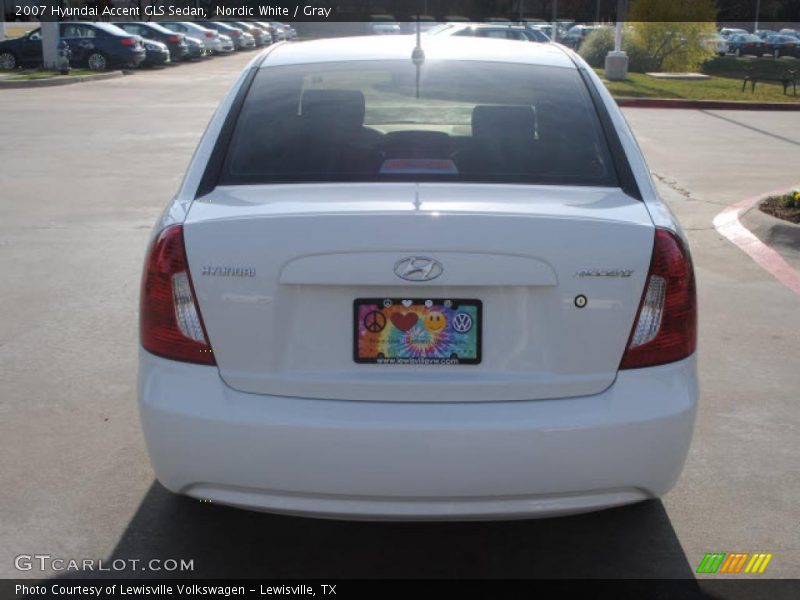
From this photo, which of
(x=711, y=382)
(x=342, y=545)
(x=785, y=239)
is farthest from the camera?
(x=785, y=239)

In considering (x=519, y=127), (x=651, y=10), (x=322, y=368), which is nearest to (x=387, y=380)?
(x=322, y=368)

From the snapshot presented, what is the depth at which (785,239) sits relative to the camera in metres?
9.16

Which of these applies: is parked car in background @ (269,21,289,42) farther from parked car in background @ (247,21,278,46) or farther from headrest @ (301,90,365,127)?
headrest @ (301,90,365,127)

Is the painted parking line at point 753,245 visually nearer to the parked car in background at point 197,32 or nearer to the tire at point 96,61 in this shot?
the tire at point 96,61

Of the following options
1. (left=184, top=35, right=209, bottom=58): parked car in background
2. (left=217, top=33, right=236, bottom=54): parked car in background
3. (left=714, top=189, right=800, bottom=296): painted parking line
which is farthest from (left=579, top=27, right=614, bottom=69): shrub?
(left=714, top=189, right=800, bottom=296): painted parking line

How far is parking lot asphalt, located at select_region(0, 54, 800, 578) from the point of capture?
3943mm

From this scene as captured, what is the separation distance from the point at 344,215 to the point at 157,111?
19.2 m

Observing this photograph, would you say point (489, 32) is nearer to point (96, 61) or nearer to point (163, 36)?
point (96, 61)

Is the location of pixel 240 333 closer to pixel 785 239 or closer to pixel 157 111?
pixel 785 239

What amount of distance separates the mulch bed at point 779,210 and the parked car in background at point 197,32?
39583mm

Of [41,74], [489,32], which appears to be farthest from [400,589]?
[41,74]

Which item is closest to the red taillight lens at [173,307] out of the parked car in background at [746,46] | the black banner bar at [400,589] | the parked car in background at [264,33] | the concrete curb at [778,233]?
the black banner bar at [400,589]

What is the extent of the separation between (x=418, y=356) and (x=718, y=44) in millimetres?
54067

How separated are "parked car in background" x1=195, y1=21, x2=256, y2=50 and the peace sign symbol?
51.9 m
